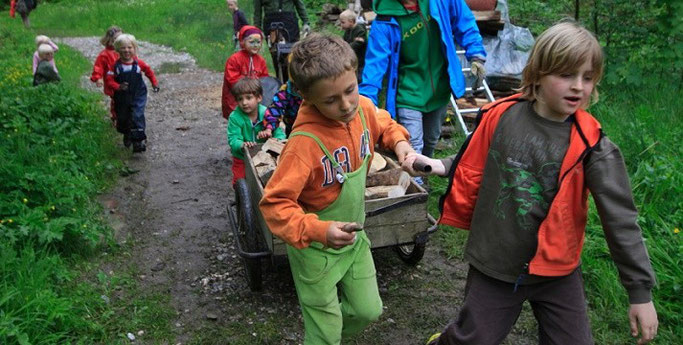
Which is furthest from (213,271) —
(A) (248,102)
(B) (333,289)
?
(B) (333,289)

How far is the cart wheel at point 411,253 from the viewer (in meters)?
4.61

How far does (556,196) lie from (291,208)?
1.04m

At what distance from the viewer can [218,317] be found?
428 cm

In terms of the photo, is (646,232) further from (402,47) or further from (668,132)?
(402,47)

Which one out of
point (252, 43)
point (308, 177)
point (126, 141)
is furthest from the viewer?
point (126, 141)

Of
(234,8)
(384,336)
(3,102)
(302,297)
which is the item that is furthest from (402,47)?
(234,8)

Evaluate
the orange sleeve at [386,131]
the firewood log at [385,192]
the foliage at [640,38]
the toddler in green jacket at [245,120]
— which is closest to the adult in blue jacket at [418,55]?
the firewood log at [385,192]

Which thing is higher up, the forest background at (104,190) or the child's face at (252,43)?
the child's face at (252,43)

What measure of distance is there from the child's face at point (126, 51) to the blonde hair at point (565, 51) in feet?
21.0

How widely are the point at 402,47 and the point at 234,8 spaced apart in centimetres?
831

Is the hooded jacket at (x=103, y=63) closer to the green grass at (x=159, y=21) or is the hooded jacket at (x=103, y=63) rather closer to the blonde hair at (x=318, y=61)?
the blonde hair at (x=318, y=61)

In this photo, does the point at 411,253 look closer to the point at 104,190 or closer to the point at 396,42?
the point at 396,42

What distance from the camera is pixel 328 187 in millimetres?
2832

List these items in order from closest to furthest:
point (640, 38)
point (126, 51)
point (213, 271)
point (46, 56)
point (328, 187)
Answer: point (328, 187) < point (213, 271) < point (640, 38) < point (126, 51) < point (46, 56)
